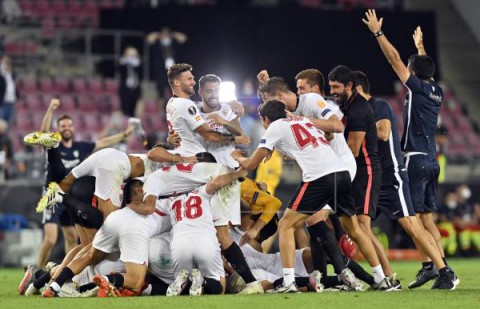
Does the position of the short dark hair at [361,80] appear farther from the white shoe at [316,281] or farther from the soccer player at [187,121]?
the white shoe at [316,281]

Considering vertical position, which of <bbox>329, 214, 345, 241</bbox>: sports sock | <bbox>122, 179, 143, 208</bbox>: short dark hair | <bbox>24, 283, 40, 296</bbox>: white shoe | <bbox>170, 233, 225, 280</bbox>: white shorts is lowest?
<bbox>24, 283, 40, 296</bbox>: white shoe

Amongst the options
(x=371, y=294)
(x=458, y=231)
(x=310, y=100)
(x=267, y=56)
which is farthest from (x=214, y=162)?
(x=267, y=56)

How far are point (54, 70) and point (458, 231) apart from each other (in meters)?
9.13

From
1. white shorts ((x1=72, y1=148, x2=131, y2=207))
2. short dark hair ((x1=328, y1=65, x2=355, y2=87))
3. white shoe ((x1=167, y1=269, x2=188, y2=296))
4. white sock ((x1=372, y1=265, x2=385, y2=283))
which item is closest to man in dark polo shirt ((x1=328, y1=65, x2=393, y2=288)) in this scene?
short dark hair ((x1=328, y1=65, x2=355, y2=87))

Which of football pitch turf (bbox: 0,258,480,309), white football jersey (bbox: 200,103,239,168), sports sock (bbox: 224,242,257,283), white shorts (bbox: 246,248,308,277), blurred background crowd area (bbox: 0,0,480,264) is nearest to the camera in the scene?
football pitch turf (bbox: 0,258,480,309)

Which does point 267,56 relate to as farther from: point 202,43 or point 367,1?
point 367,1

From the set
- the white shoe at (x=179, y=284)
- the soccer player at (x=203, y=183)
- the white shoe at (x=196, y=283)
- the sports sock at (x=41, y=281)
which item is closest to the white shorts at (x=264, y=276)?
the soccer player at (x=203, y=183)

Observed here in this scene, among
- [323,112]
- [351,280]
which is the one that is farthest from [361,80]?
[351,280]

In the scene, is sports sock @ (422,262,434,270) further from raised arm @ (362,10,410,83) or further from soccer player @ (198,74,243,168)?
soccer player @ (198,74,243,168)

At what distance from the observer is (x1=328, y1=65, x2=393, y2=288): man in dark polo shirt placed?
40.5 feet

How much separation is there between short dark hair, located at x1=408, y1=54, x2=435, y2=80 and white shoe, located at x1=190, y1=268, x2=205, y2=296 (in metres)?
3.27

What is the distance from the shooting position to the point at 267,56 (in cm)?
2448

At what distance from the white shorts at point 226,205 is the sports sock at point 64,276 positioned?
1520mm

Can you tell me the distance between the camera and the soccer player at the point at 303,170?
38.5ft
